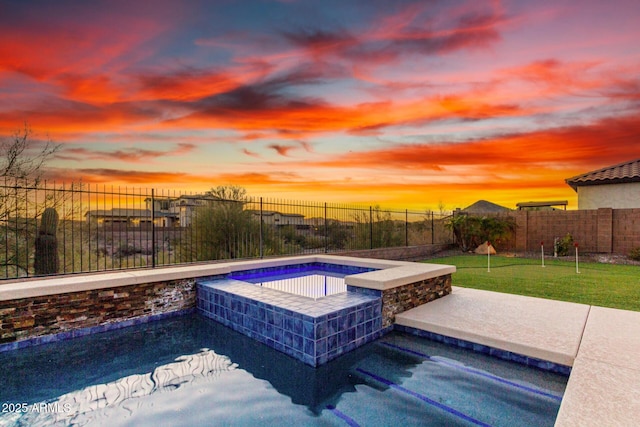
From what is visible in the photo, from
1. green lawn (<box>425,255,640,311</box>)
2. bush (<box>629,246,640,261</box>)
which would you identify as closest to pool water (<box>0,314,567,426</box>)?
green lawn (<box>425,255,640,311</box>)

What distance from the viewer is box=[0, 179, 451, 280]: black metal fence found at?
6629mm

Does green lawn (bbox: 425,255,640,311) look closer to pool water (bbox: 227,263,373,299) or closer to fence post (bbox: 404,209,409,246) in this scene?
pool water (bbox: 227,263,373,299)

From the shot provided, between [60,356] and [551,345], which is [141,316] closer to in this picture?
[60,356]

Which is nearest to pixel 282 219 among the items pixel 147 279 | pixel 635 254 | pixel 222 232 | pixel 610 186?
pixel 222 232

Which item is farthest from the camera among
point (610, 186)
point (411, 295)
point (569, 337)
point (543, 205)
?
point (543, 205)

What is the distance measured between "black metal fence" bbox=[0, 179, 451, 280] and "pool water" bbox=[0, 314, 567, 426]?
3.04m

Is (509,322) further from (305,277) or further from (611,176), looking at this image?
(611,176)

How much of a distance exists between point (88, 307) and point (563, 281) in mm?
9004

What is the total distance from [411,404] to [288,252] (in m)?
7.57

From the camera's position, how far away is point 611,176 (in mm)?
14484

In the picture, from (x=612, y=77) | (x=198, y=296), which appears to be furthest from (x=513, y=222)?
(x=198, y=296)

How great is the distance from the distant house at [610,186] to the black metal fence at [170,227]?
7286 mm

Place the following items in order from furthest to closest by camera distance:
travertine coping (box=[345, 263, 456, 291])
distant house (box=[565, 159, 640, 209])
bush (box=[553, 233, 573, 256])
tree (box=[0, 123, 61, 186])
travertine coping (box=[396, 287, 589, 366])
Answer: distant house (box=[565, 159, 640, 209]), bush (box=[553, 233, 573, 256]), tree (box=[0, 123, 61, 186]), travertine coping (box=[345, 263, 456, 291]), travertine coping (box=[396, 287, 589, 366])

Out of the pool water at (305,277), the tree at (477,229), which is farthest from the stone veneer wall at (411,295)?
the tree at (477,229)
